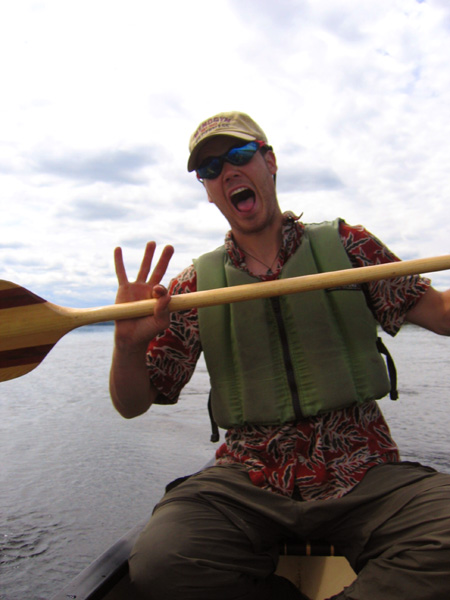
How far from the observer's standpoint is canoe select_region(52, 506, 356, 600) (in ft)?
5.94

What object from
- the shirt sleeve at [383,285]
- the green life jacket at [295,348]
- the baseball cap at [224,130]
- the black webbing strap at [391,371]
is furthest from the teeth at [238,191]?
the black webbing strap at [391,371]

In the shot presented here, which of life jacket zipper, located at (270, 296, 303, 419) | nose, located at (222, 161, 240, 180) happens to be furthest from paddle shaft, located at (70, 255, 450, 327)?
nose, located at (222, 161, 240, 180)

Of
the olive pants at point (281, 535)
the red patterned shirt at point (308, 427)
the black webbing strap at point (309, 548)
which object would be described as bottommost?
the black webbing strap at point (309, 548)

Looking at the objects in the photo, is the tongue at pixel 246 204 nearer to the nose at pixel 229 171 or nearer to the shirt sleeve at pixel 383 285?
the nose at pixel 229 171

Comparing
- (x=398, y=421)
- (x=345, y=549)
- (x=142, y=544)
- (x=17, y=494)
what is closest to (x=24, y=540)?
(x=17, y=494)

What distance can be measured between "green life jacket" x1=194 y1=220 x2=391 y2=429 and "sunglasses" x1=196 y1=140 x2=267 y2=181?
421 mm

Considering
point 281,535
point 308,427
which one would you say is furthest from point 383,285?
point 281,535

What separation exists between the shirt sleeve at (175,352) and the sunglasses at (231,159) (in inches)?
23.8

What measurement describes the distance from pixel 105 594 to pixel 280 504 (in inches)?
26.4

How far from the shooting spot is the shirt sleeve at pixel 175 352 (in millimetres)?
2197

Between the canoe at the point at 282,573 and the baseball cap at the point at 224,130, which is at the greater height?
the baseball cap at the point at 224,130

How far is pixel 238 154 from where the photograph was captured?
2.29m

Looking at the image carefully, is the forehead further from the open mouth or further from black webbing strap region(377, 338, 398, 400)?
black webbing strap region(377, 338, 398, 400)

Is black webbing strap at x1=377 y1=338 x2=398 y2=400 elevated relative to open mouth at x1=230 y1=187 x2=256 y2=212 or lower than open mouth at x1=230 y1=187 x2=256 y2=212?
lower
